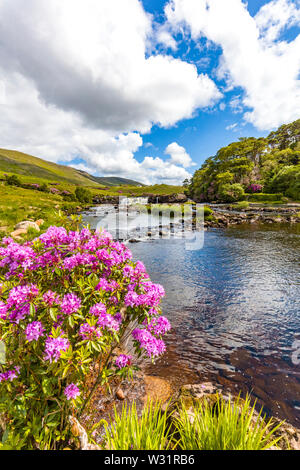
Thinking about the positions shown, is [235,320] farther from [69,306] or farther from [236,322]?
[69,306]

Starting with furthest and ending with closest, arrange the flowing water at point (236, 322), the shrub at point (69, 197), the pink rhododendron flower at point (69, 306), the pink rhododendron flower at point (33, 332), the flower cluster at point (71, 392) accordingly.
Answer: the shrub at point (69, 197) → the flowing water at point (236, 322) → the pink rhododendron flower at point (69, 306) → the flower cluster at point (71, 392) → the pink rhododendron flower at point (33, 332)

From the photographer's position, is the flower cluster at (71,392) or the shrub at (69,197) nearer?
the flower cluster at (71,392)

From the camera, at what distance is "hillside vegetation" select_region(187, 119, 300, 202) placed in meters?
64.2

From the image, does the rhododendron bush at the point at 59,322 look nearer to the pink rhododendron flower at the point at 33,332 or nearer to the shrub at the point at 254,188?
the pink rhododendron flower at the point at 33,332

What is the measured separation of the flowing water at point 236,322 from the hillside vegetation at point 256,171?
58.4m

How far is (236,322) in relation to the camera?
25.8 feet

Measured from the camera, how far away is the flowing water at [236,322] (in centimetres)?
515

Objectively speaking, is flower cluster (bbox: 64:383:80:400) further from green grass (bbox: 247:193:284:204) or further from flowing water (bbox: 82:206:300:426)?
green grass (bbox: 247:193:284:204)

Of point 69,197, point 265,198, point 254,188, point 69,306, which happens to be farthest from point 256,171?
point 69,306

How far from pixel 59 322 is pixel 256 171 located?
3936 inches

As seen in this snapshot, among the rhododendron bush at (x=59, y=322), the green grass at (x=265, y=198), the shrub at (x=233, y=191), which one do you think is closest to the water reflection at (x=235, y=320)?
the rhododendron bush at (x=59, y=322)
